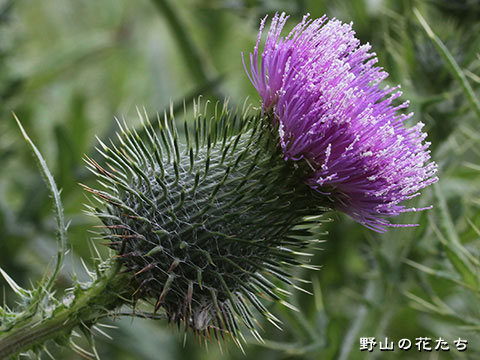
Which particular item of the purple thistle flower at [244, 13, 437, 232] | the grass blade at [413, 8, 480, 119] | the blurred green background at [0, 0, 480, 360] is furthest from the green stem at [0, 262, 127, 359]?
the grass blade at [413, 8, 480, 119]

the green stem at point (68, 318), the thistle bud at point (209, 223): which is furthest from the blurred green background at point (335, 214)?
the green stem at point (68, 318)

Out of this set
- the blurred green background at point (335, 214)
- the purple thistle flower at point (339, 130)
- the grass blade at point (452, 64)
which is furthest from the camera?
the blurred green background at point (335, 214)

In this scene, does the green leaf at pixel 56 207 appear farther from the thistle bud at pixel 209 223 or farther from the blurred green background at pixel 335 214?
the blurred green background at pixel 335 214

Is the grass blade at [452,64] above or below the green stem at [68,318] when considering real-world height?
above

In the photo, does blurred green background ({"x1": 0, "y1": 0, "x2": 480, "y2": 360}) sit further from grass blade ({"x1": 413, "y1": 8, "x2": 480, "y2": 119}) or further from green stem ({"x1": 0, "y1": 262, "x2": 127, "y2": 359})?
green stem ({"x1": 0, "y1": 262, "x2": 127, "y2": 359})

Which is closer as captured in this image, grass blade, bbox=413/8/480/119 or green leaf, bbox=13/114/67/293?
green leaf, bbox=13/114/67/293

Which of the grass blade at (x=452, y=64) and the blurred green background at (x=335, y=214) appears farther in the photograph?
the blurred green background at (x=335, y=214)
